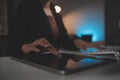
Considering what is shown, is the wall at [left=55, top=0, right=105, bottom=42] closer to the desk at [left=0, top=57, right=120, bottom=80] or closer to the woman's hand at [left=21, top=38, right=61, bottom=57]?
the woman's hand at [left=21, top=38, right=61, bottom=57]

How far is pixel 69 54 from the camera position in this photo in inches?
27.8

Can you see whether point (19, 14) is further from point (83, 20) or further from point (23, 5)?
point (83, 20)

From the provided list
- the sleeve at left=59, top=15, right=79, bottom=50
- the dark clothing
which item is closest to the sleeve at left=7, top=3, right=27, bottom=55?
the dark clothing

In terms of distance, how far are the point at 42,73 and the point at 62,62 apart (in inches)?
4.9

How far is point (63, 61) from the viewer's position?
58 centimetres

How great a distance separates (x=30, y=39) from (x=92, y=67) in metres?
0.26

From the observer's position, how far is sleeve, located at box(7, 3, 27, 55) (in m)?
0.64

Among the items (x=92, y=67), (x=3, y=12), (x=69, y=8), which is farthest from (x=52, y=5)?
(x=92, y=67)

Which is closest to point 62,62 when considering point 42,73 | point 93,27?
point 42,73

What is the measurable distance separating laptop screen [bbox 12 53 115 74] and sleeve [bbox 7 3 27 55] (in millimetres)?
50

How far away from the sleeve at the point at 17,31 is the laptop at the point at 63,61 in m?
0.03

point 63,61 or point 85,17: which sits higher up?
point 85,17

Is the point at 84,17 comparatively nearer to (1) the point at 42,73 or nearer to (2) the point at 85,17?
(2) the point at 85,17

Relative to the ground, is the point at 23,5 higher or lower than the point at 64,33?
higher
